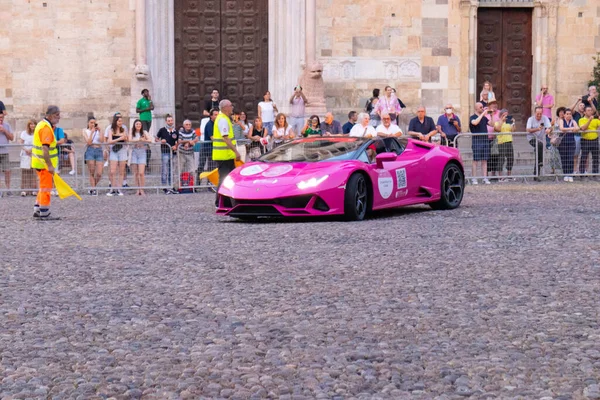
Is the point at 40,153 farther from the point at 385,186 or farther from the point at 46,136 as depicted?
the point at 385,186

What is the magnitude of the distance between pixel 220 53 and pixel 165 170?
7751 millimetres

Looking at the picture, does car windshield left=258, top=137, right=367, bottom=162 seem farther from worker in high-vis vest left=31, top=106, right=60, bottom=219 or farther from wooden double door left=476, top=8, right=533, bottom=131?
wooden double door left=476, top=8, right=533, bottom=131

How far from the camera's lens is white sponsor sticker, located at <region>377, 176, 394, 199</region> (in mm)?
16594

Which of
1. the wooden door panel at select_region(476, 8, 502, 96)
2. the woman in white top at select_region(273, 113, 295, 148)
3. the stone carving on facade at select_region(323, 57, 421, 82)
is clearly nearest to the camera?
the woman in white top at select_region(273, 113, 295, 148)

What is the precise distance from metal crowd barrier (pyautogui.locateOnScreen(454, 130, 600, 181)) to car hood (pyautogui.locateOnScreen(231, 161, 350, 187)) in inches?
331

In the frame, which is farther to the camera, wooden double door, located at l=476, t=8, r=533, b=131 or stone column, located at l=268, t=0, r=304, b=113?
wooden double door, located at l=476, t=8, r=533, b=131

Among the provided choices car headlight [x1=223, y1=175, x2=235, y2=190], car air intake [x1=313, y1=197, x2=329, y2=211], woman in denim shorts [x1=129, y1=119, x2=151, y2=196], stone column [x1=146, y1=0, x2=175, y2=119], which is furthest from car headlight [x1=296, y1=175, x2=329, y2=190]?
stone column [x1=146, y1=0, x2=175, y2=119]

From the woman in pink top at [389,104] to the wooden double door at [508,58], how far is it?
173 inches

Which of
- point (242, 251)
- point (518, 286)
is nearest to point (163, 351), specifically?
point (518, 286)

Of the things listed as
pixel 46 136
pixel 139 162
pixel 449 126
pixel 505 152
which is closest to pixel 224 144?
pixel 46 136

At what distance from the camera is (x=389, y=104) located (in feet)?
87.6

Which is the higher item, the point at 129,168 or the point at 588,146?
the point at 588,146

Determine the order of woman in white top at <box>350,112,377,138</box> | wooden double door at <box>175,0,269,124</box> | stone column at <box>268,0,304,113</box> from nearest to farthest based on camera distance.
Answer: woman in white top at <box>350,112,377,138</box> → stone column at <box>268,0,304,113</box> → wooden double door at <box>175,0,269,124</box>

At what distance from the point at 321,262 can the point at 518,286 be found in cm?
228
